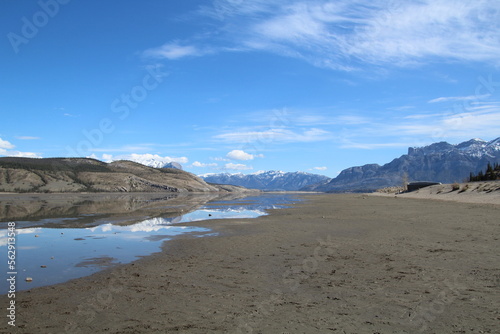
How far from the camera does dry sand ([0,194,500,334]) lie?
726 centimetres

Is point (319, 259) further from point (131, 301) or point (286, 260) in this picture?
point (131, 301)

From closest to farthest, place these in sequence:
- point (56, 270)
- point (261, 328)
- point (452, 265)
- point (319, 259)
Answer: point (261, 328), point (452, 265), point (56, 270), point (319, 259)

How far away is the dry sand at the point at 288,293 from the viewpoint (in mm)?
7255

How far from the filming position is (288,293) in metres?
9.45

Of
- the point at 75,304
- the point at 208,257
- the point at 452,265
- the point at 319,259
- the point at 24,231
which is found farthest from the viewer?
the point at 24,231

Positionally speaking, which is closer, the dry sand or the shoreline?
the dry sand

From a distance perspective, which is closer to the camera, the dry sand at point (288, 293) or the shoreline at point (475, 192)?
the dry sand at point (288, 293)

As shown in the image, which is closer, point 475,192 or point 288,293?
point 288,293

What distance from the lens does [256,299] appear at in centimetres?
895

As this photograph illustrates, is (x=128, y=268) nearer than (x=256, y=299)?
No

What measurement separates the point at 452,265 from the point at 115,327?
1081 cm

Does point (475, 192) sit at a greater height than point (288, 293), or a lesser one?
greater

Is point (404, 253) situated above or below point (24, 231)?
below

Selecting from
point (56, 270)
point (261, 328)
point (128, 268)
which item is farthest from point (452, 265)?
point (56, 270)
